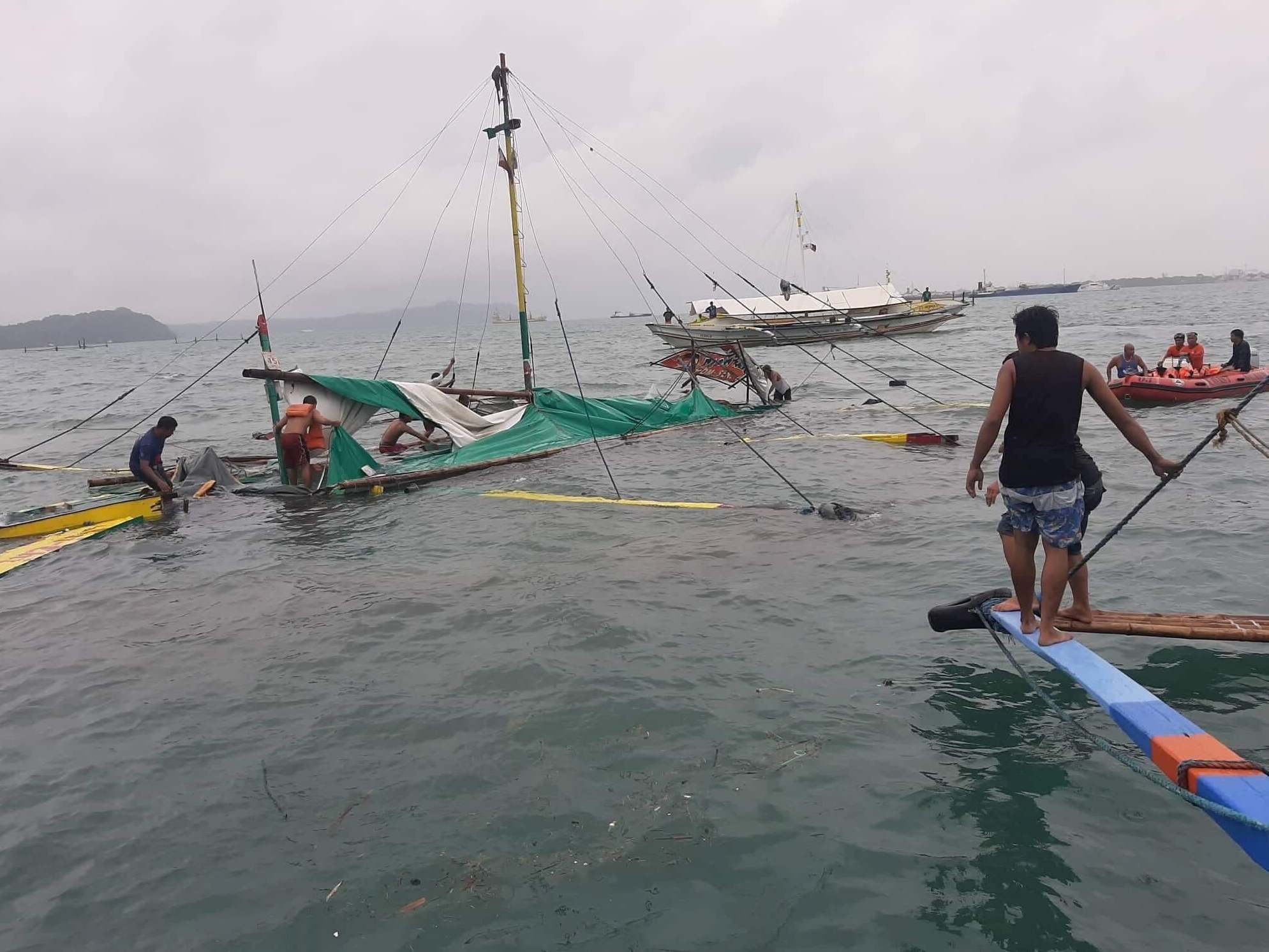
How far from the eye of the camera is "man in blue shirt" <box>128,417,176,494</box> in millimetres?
13570

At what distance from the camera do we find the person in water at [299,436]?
45.3 feet

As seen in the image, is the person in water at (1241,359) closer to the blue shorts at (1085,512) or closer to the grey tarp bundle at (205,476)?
the blue shorts at (1085,512)

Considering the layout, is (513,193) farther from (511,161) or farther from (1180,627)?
(1180,627)

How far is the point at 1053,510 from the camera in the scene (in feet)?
15.9

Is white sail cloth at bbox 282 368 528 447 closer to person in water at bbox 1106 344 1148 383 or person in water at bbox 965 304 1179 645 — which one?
person in water at bbox 965 304 1179 645

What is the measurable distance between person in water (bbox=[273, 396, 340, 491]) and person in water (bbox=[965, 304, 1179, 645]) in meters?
12.0

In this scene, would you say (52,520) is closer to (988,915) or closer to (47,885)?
(47,885)

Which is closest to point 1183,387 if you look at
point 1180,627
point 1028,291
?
point 1180,627

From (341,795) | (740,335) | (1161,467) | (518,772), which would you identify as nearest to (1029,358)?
(1161,467)

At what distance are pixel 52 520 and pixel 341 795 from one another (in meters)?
10.7

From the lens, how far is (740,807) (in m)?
4.55

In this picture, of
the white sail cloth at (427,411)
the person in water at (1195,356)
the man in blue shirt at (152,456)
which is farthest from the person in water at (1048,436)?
Result: the person in water at (1195,356)

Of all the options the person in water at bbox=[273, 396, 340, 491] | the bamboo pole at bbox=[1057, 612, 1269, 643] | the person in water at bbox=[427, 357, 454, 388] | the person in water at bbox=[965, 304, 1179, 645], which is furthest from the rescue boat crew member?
the person in water at bbox=[273, 396, 340, 491]

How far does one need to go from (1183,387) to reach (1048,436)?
1718 centimetres
